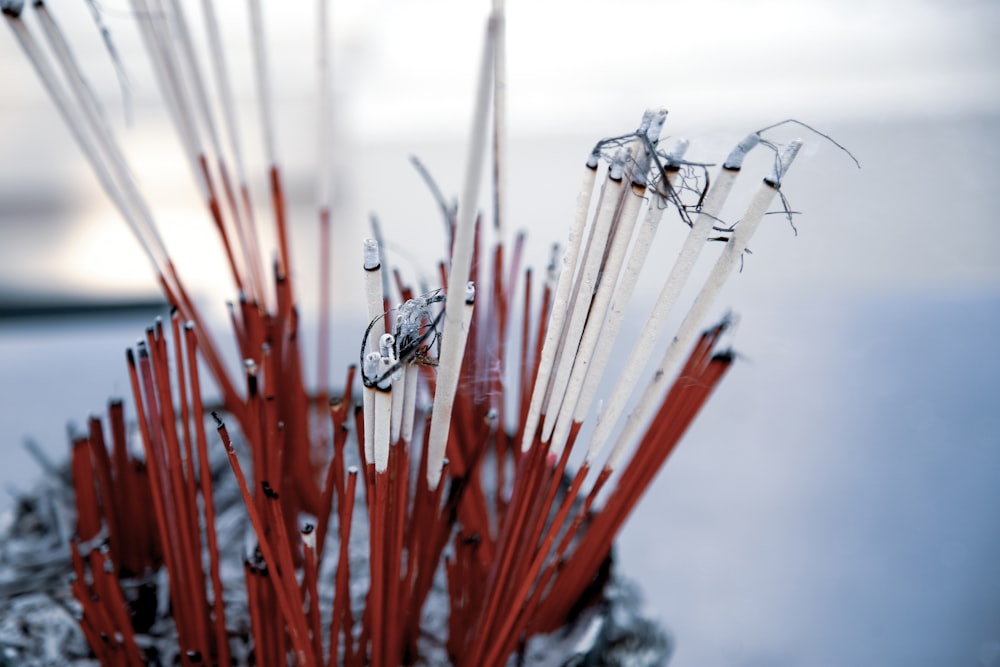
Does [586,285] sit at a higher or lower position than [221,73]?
lower

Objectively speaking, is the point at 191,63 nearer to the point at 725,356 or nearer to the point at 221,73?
the point at 221,73

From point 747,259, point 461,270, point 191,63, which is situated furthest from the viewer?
point 747,259

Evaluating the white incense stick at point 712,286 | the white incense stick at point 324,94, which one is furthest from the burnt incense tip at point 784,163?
the white incense stick at point 324,94

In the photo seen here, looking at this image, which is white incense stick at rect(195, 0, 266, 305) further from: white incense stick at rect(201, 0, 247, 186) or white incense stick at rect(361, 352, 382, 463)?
white incense stick at rect(361, 352, 382, 463)

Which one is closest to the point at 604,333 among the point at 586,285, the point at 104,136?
the point at 586,285

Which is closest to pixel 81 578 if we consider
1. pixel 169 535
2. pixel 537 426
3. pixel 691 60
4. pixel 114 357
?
pixel 169 535

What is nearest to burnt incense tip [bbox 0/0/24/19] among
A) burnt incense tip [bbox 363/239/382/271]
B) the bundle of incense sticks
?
the bundle of incense sticks
